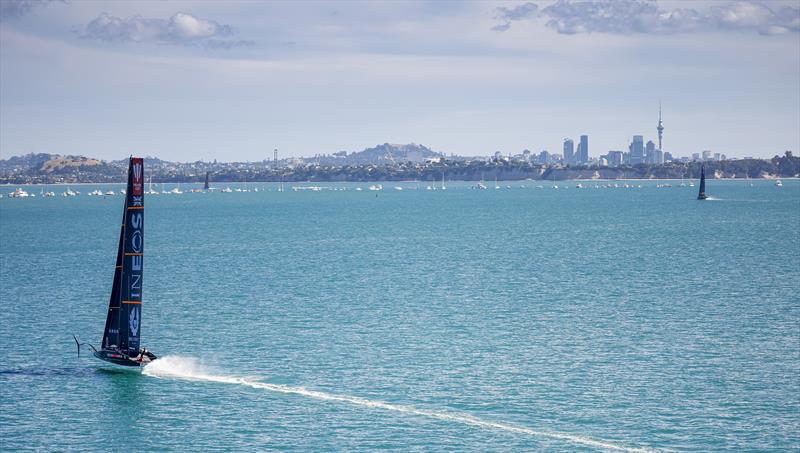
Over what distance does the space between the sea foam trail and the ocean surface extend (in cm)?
16

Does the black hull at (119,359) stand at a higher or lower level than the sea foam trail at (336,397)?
higher

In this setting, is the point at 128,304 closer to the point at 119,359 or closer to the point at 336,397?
the point at 119,359

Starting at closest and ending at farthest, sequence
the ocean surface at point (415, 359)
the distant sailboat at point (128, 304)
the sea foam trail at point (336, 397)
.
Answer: the sea foam trail at point (336, 397)
the ocean surface at point (415, 359)
the distant sailboat at point (128, 304)

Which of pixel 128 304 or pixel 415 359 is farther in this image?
pixel 415 359

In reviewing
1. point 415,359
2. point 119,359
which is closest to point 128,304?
point 119,359

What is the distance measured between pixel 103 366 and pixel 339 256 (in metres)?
74.4

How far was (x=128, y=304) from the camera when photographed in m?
60.2

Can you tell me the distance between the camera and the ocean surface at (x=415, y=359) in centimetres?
4806

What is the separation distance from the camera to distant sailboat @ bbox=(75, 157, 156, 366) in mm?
59781

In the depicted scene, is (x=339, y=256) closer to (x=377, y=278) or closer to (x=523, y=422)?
(x=377, y=278)

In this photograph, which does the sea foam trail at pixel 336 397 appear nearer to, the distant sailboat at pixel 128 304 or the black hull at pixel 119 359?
the black hull at pixel 119 359

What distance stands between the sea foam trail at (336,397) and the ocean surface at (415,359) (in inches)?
6.2

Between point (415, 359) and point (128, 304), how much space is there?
17.1 metres

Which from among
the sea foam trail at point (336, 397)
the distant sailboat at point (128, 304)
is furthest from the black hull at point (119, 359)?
the sea foam trail at point (336, 397)
